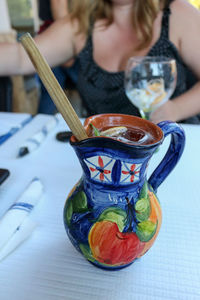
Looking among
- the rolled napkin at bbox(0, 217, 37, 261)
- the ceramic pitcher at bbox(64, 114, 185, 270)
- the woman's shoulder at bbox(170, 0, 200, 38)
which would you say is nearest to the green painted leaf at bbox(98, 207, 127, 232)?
the ceramic pitcher at bbox(64, 114, 185, 270)

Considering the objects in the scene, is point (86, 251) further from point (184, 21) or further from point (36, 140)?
point (184, 21)

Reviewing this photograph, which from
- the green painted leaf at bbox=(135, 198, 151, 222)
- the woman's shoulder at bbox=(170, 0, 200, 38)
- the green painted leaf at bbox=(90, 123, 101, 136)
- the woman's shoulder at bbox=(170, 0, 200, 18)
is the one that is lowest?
the green painted leaf at bbox=(135, 198, 151, 222)

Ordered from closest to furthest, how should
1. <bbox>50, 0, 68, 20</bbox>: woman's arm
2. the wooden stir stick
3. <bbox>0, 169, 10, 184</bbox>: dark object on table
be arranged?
the wooden stir stick, <bbox>0, 169, 10, 184</bbox>: dark object on table, <bbox>50, 0, 68, 20</bbox>: woman's arm

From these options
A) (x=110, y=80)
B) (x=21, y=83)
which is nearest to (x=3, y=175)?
(x=110, y=80)

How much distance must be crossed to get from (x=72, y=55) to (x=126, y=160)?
701 millimetres

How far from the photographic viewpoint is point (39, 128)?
0.56m

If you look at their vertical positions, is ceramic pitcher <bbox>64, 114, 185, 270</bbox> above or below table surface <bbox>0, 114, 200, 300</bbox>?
above

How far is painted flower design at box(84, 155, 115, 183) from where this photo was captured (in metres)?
0.20

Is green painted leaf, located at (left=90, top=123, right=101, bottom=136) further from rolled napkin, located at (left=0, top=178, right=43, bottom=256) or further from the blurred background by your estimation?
the blurred background

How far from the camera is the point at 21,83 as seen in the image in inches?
67.9

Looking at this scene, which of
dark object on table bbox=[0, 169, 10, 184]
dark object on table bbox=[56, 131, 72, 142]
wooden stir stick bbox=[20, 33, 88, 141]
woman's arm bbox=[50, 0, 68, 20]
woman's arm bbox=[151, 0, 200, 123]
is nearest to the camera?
wooden stir stick bbox=[20, 33, 88, 141]

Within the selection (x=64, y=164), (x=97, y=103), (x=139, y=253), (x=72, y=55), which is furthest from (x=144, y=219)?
(x=72, y=55)

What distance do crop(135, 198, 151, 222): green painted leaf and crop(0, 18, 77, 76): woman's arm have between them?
25.8 inches

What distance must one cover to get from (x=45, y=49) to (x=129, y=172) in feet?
2.19
